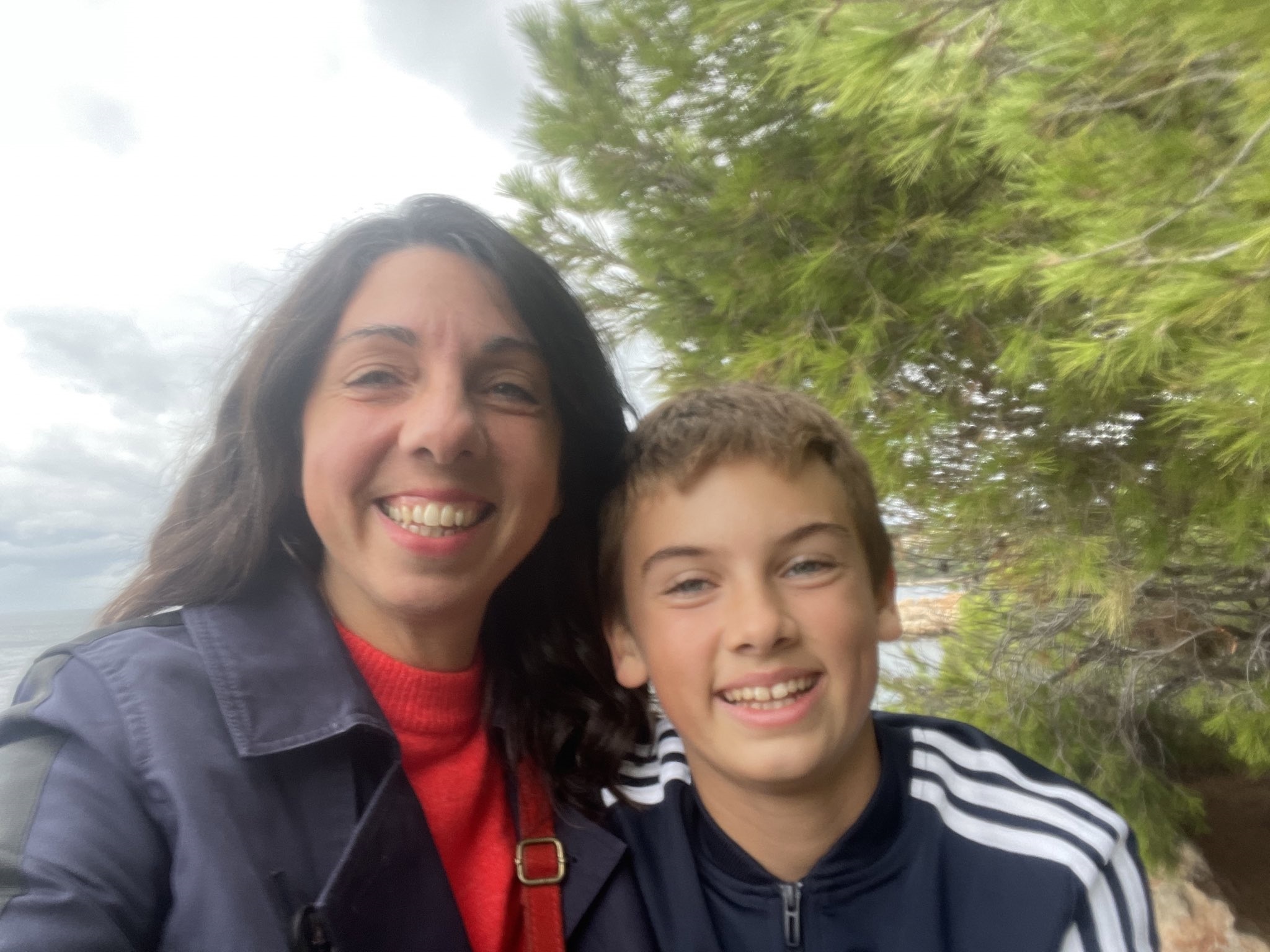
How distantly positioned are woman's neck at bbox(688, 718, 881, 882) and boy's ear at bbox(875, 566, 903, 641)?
0.18m

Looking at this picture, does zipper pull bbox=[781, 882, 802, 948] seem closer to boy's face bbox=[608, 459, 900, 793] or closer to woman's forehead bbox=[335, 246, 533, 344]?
boy's face bbox=[608, 459, 900, 793]

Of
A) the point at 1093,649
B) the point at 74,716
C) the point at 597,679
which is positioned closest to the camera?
the point at 74,716

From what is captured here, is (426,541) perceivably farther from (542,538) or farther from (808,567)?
(808,567)

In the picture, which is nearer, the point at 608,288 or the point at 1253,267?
the point at 1253,267

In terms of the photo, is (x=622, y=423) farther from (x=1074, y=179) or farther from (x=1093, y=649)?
(x=1093, y=649)

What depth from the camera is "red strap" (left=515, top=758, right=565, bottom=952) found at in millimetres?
1012

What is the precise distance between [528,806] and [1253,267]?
1.19 m

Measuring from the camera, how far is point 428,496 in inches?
39.9

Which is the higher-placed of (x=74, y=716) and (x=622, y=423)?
(x=622, y=423)

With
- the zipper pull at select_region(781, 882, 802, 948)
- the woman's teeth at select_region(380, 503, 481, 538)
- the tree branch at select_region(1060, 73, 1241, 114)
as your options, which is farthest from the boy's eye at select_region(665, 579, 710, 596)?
the tree branch at select_region(1060, 73, 1241, 114)

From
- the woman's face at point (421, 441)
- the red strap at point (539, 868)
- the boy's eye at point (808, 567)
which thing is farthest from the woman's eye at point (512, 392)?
the red strap at point (539, 868)

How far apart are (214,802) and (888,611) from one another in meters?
0.99

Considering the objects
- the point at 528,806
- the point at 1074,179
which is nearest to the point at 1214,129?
the point at 1074,179

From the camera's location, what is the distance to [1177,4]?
957mm
